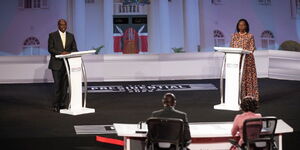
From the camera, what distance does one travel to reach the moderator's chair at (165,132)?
609 cm

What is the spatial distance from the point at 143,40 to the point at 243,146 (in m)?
9.57

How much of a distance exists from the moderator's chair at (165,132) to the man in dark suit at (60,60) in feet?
13.2

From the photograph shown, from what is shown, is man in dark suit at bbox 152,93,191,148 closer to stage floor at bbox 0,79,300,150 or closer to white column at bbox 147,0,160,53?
→ stage floor at bbox 0,79,300,150

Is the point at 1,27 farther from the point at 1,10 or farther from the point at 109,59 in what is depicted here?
the point at 109,59

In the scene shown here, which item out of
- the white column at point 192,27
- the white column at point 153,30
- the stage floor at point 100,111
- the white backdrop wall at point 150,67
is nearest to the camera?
the stage floor at point 100,111

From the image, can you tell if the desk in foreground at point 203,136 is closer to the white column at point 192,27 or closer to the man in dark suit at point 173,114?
the man in dark suit at point 173,114

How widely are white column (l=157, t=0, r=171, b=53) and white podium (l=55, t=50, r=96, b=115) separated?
5772 millimetres

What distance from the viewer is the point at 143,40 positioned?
15625mm

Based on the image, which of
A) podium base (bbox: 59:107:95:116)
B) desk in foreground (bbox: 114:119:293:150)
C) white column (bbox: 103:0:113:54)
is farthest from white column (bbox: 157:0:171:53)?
desk in foreground (bbox: 114:119:293:150)

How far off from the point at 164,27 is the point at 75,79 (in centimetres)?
612

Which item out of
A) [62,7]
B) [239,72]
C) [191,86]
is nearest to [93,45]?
[62,7]

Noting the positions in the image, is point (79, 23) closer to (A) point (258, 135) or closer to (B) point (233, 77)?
(B) point (233, 77)

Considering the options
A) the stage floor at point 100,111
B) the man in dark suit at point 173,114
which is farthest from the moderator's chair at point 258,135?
the stage floor at point 100,111

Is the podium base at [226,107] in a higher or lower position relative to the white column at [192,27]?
lower
